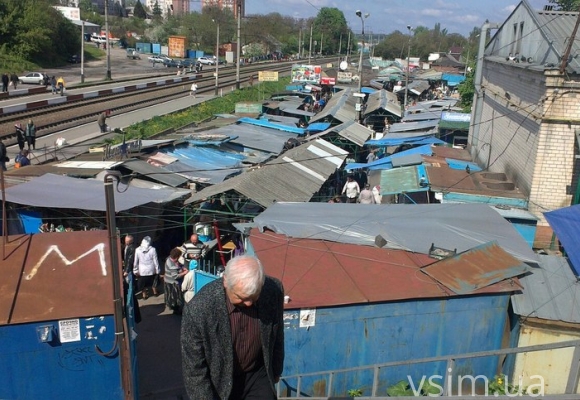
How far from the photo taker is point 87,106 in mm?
30375

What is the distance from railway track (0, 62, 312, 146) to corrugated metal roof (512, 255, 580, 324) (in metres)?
18.7

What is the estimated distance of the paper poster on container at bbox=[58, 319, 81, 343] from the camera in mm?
5629

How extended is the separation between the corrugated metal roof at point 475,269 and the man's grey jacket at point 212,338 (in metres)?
4.43

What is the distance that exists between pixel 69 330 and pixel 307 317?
8.26ft

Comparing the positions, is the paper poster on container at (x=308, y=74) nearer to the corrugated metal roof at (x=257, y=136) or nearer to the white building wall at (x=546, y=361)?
the corrugated metal roof at (x=257, y=136)

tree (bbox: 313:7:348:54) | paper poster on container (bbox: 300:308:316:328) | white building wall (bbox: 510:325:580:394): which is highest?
tree (bbox: 313:7:348:54)

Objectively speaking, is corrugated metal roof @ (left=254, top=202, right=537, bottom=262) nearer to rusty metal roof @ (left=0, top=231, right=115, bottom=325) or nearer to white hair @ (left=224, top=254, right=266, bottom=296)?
rusty metal roof @ (left=0, top=231, right=115, bottom=325)

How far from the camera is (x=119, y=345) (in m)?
5.39

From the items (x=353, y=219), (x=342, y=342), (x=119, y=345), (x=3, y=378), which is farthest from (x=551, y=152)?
(x=3, y=378)

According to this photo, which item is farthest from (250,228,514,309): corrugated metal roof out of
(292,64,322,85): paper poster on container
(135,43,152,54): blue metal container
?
(135,43,152,54): blue metal container

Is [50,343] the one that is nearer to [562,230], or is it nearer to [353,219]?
[353,219]

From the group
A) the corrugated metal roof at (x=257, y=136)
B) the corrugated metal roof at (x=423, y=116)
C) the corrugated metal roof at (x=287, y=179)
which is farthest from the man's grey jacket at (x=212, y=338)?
the corrugated metal roof at (x=423, y=116)

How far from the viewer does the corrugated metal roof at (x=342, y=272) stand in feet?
21.3

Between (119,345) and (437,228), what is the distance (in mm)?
4806
